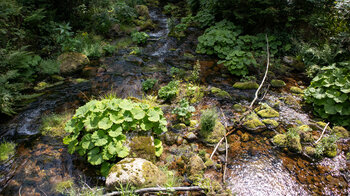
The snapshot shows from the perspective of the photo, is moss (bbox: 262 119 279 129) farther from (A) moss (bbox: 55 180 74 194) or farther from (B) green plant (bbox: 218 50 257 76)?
(A) moss (bbox: 55 180 74 194)

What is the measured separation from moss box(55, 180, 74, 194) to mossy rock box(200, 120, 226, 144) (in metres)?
2.78

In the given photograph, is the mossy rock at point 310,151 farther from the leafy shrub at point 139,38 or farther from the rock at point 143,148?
the leafy shrub at point 139,38

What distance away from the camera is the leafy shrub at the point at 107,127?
3441 mm

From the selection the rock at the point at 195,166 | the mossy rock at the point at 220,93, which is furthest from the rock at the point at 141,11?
the rock at the point at 195,166

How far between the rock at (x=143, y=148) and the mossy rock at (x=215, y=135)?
51.1 inches

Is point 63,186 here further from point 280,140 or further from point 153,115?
point 280,140

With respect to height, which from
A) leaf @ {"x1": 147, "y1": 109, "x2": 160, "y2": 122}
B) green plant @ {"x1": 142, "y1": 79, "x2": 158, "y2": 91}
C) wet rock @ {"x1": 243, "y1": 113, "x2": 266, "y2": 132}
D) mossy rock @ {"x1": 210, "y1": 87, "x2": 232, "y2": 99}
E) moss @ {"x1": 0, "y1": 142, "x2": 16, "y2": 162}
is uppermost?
leaf @ {"x1": 147, "y1": 109, "x2": 160, "y2": 122}

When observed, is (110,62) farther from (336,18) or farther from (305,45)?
(336,18)

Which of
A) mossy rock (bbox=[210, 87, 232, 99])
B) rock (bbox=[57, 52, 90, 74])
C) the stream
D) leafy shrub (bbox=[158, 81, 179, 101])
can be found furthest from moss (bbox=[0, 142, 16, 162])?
mossy rock (bbox=[210, 87, 232, 99])

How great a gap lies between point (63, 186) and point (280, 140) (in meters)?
4.49

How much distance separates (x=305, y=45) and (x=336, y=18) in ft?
4.57

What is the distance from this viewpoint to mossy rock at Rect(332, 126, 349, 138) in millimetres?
4676

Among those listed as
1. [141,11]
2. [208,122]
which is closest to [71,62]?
[208,122]

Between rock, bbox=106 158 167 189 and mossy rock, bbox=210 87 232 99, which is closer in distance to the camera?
rock, bbox=106 158 167 189
